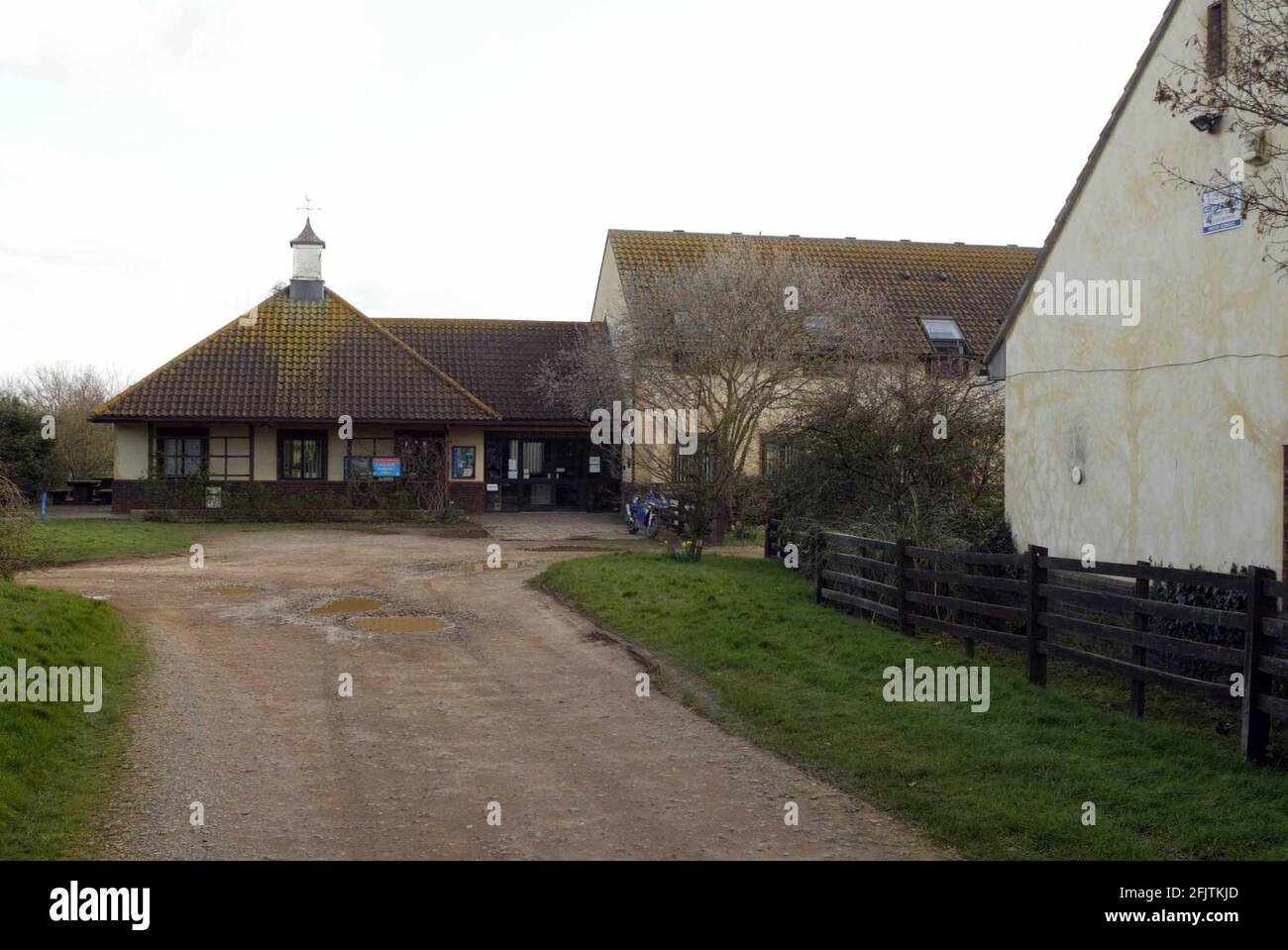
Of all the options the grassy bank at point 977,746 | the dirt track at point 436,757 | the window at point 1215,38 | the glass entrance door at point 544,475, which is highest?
the window at point 1215,38

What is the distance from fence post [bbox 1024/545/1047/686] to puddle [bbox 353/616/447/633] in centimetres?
702

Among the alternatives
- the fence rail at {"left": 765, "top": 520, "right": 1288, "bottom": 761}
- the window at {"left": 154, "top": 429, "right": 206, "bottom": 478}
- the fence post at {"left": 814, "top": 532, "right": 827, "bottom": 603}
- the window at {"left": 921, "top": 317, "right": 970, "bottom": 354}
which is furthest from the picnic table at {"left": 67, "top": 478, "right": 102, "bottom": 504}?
the fence post at {"left": 814, "top": 532, "right": 827, "bottom": 603}

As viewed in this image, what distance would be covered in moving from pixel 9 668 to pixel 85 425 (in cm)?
3217

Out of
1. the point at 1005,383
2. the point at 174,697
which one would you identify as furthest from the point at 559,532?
the point at 174,697

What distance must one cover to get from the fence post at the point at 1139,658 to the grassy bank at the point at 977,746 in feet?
0.57

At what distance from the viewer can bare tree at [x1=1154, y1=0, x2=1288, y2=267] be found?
296 inches

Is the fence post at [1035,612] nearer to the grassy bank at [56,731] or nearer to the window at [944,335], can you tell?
the grassy bank at [56,731]

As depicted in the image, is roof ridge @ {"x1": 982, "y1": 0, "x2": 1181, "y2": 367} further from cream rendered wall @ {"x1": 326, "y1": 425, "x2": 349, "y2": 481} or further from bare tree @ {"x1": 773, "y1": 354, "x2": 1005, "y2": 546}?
cream rendered wall @ {"x1": 326, "y1": 425, "x2": 349, "y2": 481}

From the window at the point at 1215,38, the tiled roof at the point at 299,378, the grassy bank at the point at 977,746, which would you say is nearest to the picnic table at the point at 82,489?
the tiled roof at the point at 299,378

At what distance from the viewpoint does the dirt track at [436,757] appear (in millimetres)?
6500

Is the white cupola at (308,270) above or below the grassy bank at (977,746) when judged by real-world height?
above

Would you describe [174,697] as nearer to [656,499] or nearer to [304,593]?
[304,593]

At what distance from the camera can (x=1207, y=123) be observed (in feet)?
37.5

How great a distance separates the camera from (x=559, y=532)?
91.7ft
